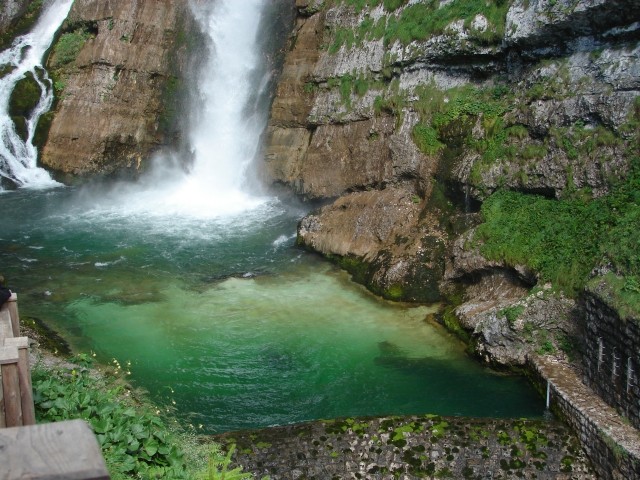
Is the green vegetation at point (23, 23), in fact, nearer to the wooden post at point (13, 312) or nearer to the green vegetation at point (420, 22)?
the green vegetation at point (420, 22)

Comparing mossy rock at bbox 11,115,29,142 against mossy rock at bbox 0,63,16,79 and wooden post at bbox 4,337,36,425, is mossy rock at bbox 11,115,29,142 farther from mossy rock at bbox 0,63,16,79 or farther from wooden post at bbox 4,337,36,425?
wooden post at bbox 4,337,36,425

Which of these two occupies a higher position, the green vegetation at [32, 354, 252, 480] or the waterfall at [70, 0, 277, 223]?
the waterfall at [70, 0, 277, 223]

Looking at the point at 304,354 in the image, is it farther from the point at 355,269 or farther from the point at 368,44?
the point at 368,44

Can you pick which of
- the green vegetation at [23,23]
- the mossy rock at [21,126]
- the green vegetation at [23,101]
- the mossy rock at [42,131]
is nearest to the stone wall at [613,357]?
the mossy rock at [42,131]

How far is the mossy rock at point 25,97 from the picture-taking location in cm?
Answer: 2739

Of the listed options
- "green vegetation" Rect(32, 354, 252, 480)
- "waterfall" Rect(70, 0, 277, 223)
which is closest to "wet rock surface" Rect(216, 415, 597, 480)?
"green vegetation" Rect(32, 354, 252, 480)

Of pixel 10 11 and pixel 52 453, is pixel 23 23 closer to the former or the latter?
pixel 10 11

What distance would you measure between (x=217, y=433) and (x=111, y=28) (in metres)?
21.1

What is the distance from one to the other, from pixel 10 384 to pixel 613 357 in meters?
9.84

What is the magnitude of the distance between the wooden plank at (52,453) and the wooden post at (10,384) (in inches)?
109

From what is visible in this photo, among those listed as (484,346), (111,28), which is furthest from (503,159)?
(111,28)

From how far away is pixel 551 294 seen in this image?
47.4 feet

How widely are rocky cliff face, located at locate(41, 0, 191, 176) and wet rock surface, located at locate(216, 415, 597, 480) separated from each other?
18897 mm

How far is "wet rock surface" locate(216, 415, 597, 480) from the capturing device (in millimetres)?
10695
